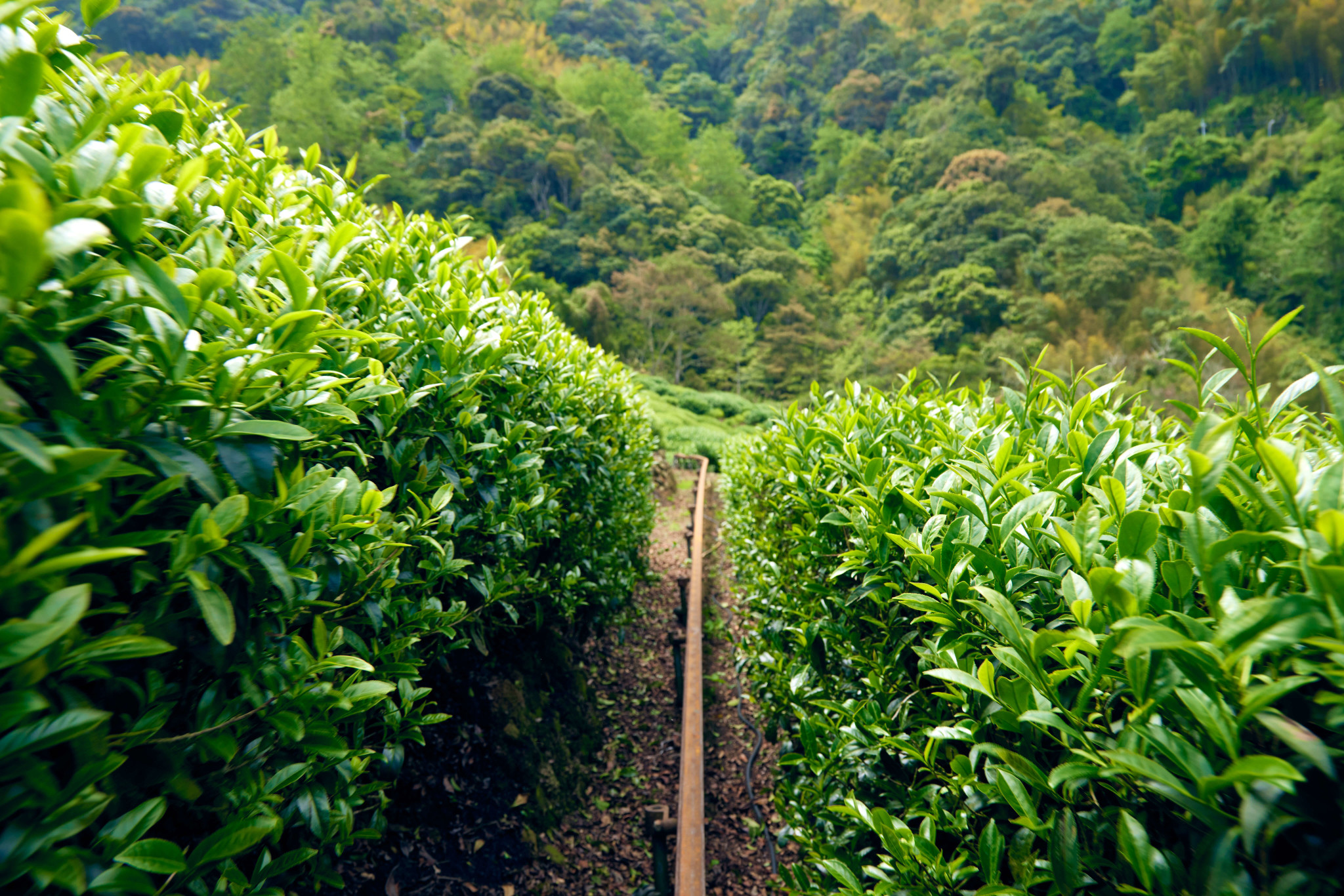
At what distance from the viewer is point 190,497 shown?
87cm

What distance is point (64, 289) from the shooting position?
2.35 ft

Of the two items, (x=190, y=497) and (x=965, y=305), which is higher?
(x=965, y=305)

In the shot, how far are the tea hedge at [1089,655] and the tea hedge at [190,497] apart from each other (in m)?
1.18

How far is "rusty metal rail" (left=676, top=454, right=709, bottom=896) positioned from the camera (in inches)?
80.7

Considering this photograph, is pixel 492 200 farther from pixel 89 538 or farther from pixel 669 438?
pixel 89 538

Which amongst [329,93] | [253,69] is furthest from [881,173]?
[253,69]

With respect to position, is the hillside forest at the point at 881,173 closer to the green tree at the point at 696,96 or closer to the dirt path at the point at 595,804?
the green tree at the point at 696,96

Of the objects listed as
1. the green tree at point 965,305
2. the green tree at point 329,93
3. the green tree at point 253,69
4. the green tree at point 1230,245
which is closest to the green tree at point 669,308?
the green tree at point 965,305

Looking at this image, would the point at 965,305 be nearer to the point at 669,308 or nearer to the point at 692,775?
the point at 669,308

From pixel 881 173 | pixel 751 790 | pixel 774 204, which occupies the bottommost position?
pixel 751 790

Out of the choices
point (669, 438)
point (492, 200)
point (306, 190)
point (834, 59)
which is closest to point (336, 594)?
point (306, 190)

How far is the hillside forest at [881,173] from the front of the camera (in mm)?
26188

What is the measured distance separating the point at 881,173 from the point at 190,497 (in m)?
50.8

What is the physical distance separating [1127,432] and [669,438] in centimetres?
1410
